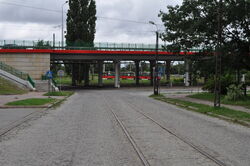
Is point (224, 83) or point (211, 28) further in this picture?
point (224, 83)

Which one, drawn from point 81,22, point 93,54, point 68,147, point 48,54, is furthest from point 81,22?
point 68,147

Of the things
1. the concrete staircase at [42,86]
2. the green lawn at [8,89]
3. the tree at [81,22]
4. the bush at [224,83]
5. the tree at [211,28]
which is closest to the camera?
the tree at [211,28]

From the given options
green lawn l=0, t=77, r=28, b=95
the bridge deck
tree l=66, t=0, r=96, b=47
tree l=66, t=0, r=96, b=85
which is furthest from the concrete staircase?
tree l=66, t=0, r=96, b=47

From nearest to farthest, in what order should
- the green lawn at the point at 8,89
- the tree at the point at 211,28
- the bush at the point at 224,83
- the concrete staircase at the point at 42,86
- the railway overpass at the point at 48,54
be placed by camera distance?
1. the tree at the point at 211,28
2. the bush at the point at 224,83
3. the green lawn at the point at 8,89
4. the concrete staircase at the point at 42,86
5. the railway overpass at the point at 48,54

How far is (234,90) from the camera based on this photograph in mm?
24359

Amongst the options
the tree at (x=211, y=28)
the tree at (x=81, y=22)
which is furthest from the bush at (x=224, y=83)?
the tree at (x=81, y=22)

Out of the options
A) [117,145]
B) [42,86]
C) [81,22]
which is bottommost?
[117,145]

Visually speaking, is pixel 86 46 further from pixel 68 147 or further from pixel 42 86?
pixel 68 147

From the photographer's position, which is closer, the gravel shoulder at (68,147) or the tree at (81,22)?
the gravel shoulder at (68,147)

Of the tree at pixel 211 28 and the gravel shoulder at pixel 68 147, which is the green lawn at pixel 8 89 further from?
the gravel shoulder at pixel 68 147

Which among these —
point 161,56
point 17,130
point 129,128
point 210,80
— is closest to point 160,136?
point 129,128

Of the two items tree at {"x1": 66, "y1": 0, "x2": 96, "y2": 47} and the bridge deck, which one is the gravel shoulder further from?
tree at {"x1": 66, "y1": 0, "x2": 96, "y2": 47}

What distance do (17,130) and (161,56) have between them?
5571 centimetres

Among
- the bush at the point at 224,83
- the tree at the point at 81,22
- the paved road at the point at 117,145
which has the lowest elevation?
the paved road at the point at 117,145
